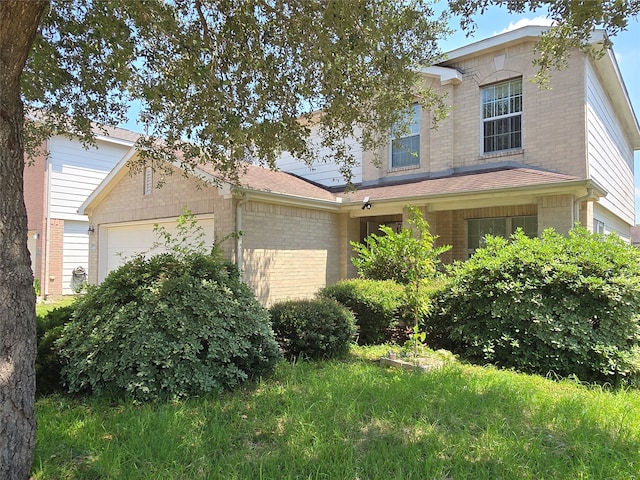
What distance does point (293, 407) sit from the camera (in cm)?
405

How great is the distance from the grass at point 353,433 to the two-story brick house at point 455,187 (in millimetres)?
5254

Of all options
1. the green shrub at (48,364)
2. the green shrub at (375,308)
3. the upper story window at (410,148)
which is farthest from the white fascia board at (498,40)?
the green shrub at (48,364)

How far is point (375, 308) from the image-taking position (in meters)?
7.34

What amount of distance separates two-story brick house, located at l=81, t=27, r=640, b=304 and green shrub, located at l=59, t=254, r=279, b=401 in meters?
3.86

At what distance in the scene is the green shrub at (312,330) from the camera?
19.8 ft

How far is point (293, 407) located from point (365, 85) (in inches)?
180

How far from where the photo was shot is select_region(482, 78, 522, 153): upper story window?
35.5ft

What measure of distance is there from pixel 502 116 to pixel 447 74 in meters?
1.99

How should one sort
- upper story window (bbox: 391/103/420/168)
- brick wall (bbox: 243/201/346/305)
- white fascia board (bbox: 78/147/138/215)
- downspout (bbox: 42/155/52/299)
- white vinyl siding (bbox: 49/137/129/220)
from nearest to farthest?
brick wall (bbox: 243/201/346/305) → white fascia board (bbox: 78/147/138/215) → upper story window (bbox: 391/103/420/168) → downspout (bbox: 42/155/52/299) → white vinyl siding (bbox: 49/137/129/220)

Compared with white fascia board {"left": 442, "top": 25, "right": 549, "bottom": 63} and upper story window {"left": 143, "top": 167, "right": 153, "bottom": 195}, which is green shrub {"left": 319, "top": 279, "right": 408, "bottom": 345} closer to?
white fascia board {"left": 442, "top": 25, "right": 549, "bottom": 63}

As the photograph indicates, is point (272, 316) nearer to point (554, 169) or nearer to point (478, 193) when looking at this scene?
point (478, 193)

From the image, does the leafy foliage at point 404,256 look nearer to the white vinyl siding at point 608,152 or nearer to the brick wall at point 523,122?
the brick wall at point 523,122

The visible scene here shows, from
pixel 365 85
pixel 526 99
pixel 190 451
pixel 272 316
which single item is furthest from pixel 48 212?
pixel 526 99

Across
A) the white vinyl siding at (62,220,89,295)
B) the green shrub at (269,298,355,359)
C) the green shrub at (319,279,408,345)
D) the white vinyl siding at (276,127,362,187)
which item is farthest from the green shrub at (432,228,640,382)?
the white vinyl siding at (62,220,89,295)
